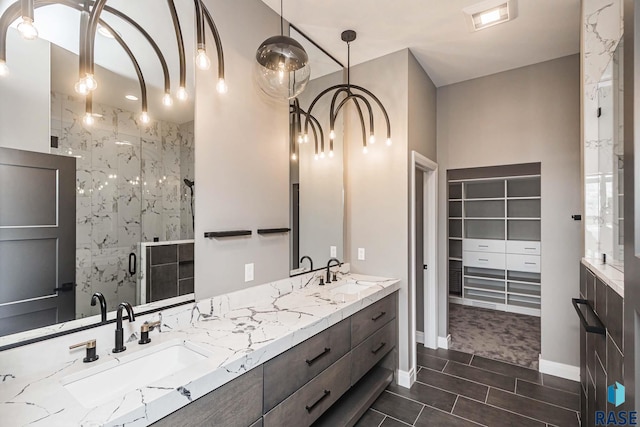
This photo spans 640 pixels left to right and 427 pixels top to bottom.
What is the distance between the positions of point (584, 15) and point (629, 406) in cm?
251

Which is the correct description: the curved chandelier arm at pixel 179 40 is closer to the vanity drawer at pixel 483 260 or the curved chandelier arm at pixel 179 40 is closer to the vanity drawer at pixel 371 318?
the vanity drawer at pixel 371 318

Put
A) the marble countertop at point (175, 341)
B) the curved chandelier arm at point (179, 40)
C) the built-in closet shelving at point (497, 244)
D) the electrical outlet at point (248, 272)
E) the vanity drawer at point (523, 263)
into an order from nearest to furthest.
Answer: the marble countertop at point (175, 341) → the curved chandelier arm at point (179, 40) → the electrical outlet at point (248, 272) → the vanity drawer at point (523, 263) → the built-in closet shelving at point (497, 244)

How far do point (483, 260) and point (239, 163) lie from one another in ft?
15.5

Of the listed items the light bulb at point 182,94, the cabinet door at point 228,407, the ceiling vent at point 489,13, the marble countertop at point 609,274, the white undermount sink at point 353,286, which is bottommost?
the cabinet door at point 228,407

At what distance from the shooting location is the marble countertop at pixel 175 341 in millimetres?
944

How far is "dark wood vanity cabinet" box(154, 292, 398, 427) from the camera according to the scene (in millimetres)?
1207

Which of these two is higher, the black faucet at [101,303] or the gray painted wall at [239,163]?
the gray painted wall at [239,163]

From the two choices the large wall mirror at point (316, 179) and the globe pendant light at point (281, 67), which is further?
the large wall mirror at point (316, 179)

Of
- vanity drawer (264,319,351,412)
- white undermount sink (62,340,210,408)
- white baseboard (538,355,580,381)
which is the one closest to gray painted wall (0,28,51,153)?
white undermount sink (62,340,210,408)

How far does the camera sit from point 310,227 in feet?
9.10

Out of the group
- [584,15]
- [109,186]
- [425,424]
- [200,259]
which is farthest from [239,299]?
[584,15]

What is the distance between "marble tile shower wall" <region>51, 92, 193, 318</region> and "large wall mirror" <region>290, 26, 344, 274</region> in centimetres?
105

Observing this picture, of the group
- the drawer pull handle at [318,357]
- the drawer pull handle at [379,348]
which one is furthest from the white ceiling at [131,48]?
the drawer pull handle at [379,348]

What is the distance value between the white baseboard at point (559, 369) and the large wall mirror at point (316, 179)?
7.48ft
